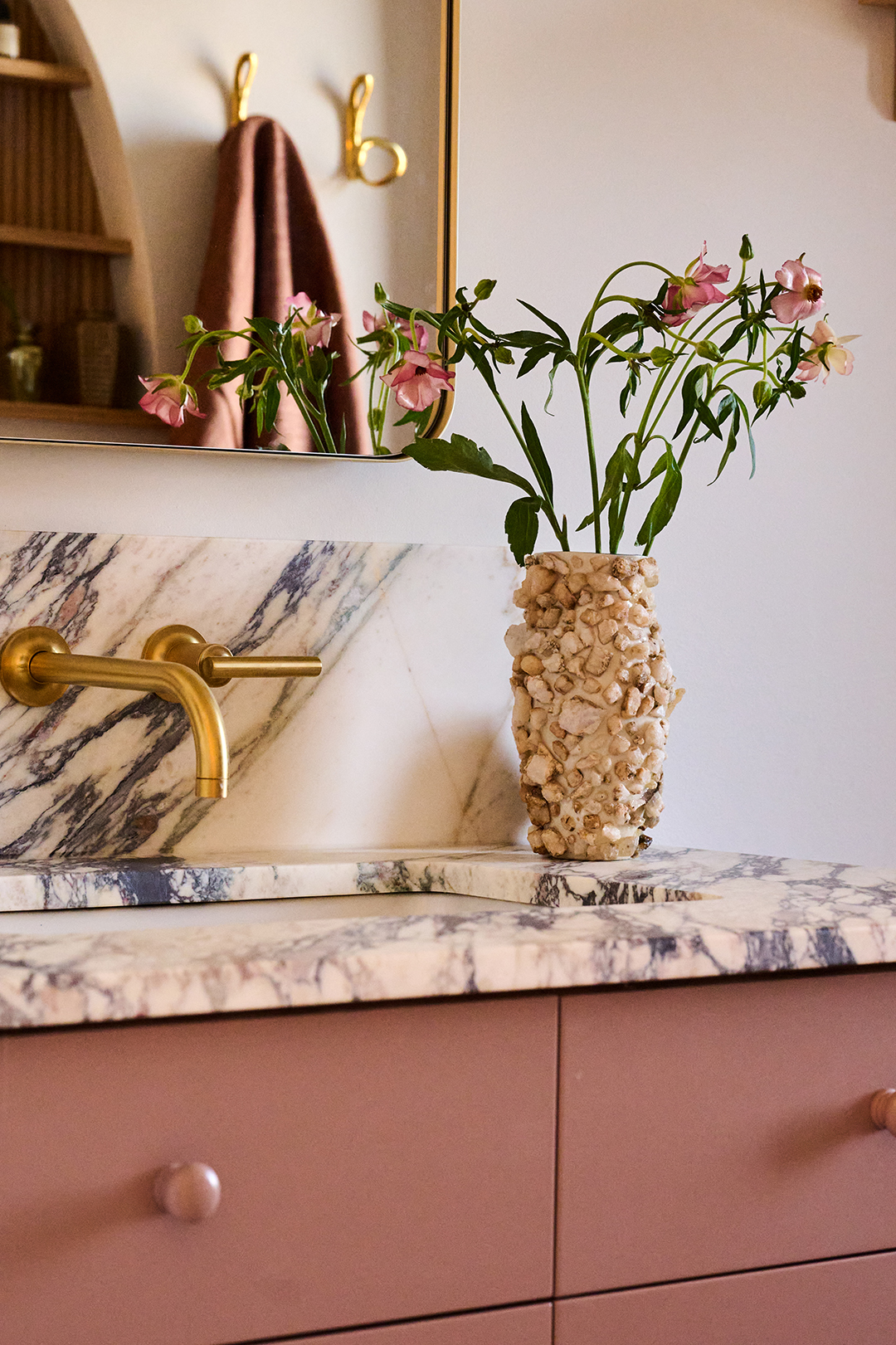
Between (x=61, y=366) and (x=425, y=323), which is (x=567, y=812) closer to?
(x=425, y=323)

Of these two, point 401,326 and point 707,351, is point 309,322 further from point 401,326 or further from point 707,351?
point 707,351

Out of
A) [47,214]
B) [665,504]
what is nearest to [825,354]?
[665,504]

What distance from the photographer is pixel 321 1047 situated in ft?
2.22

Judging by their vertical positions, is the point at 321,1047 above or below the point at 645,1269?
above

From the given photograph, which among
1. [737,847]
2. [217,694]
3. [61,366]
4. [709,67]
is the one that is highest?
[709,67]

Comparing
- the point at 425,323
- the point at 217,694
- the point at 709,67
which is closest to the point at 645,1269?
the point at 217,694

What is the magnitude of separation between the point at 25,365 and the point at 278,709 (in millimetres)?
377

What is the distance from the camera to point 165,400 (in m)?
1.14

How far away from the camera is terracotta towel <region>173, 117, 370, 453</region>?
3.85ft

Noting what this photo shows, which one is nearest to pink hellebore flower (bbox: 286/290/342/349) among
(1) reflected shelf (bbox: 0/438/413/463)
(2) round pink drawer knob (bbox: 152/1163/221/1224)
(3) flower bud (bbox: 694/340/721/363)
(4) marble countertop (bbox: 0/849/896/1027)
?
(1) reflected shelf (bbox: 0/438/413/463)

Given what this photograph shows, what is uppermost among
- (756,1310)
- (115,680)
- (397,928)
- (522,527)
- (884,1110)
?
(522,527)

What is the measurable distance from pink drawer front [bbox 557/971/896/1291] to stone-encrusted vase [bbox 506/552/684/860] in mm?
328

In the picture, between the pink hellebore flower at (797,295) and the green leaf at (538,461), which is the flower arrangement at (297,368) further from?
the pink hellebore flower at (797,295)

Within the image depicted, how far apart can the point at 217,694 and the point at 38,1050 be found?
0.58 m
